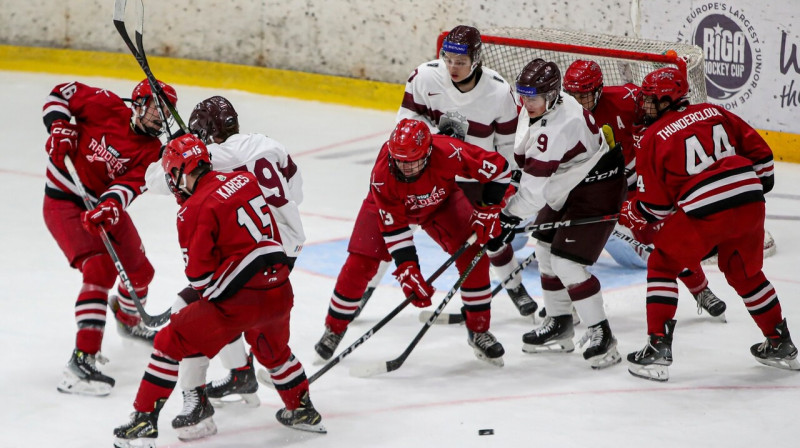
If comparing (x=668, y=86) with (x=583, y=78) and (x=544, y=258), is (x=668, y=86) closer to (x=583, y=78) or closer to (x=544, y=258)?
(x=583, y=78)

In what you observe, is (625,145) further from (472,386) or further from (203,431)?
(203,431)

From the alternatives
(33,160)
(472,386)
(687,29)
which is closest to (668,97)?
(472,386)

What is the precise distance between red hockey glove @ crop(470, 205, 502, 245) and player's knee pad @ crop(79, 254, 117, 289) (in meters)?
1.34

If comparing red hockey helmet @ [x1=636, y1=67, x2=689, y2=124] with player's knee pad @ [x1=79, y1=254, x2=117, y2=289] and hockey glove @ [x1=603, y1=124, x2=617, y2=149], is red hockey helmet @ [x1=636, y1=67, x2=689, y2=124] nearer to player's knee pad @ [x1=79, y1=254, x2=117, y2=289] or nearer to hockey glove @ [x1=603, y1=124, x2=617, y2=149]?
hockey glove @ [x1=603, y1=124, x2=617, y2=149]

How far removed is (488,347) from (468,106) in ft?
3.24

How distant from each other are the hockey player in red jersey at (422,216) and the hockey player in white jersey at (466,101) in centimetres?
35

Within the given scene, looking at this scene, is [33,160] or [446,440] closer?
[446,440]

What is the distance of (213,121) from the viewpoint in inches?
149

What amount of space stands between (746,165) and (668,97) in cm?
36

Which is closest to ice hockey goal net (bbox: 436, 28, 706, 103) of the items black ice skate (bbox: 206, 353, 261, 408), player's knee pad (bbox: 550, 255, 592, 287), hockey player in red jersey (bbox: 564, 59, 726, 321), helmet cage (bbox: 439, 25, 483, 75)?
hockey player in red jersey (bbox: 564, 59, 726, 321)

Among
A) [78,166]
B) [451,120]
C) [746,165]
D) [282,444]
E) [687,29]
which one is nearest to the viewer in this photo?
[282,444]

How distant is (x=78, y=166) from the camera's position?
4.10 meters

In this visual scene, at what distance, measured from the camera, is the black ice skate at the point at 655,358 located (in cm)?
391

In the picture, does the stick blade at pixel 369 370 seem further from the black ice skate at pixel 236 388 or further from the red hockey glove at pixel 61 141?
the red hockey glove at pixel 61 141
